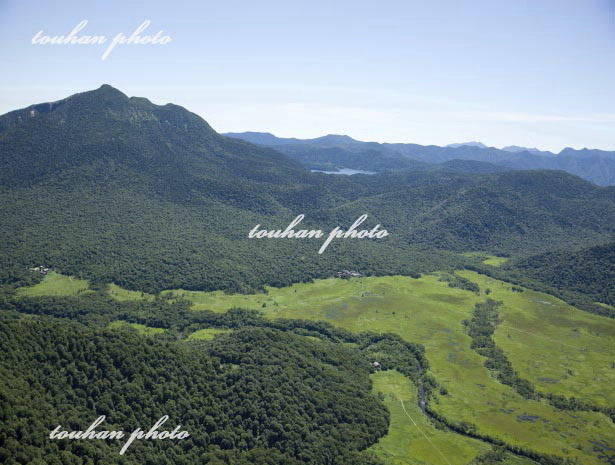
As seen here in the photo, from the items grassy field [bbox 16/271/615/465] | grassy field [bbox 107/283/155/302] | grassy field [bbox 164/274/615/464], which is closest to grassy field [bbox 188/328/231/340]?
grassy field [bbox 16/271/615/465]

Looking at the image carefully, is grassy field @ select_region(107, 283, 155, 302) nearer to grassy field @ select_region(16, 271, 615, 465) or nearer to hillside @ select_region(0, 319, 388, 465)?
grassy field @ select_region(16, 271, 615, 465)

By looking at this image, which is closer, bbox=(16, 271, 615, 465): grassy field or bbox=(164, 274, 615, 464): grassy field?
bbox=(164, 274, 615, 464): grassy field

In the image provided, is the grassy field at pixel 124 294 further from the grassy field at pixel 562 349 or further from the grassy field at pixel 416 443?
the grassy field at pixel 562 349

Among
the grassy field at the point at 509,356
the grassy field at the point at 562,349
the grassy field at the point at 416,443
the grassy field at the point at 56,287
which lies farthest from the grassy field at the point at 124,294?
the grassy field at the point at 562,349

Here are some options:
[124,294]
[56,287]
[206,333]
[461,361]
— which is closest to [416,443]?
[461,361]

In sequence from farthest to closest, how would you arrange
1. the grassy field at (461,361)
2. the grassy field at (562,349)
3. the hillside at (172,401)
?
the grassy field at (562,349) → the grassy field at (461,361) → the hillside at (172,401)

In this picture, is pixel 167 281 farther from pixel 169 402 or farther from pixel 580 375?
pixel 580 375
